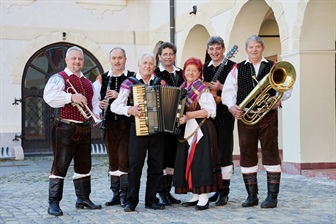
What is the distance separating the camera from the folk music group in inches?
229

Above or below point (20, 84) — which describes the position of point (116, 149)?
below

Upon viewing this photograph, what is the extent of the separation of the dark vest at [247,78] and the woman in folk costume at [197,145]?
0.35 m

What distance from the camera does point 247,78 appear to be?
603cm

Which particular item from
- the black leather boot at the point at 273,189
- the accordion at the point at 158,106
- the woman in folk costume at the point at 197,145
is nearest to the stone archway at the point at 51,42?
the woman in folk costume at the point at 197,145

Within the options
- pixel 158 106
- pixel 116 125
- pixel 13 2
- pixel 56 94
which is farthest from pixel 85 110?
pixel 13 2

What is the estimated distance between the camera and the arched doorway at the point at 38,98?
14.9 metres

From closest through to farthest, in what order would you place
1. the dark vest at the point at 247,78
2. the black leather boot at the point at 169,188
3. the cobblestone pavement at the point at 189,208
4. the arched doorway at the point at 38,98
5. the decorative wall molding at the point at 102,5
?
the cobblestone pavement at the point at 189,208
the dark vest at the point at 247,78
the black leather boot at the point at 169,188
the arched doorway at the point at 38,98
the decorative wall molding at the point at 102,5

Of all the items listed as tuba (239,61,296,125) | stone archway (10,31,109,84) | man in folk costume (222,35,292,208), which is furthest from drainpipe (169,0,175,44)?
tuba (239,61,296,125)

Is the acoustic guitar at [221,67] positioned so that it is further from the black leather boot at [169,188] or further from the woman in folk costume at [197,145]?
the black leather boot at [169,188]

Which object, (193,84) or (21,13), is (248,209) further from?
(21,13)

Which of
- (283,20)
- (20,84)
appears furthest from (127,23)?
(283,20)

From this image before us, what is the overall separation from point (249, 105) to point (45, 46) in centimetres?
1011

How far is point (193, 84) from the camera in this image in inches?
235

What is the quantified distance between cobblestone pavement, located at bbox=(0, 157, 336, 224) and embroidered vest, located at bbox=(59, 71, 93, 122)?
105 centimetres
